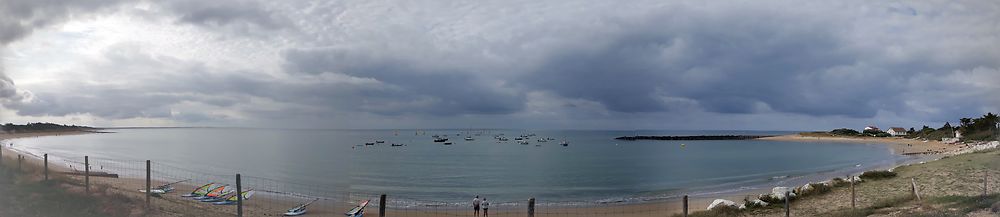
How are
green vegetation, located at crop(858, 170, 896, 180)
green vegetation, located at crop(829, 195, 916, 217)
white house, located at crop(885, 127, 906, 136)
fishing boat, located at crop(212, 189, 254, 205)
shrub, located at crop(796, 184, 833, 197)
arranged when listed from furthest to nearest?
white house, located at crop(885, 127, 906, 136), green vegetation, located at crop(858, 170, 896, 180), fishing boat, located at crop(212, 189, 254, 205), shrub, located at crop(796, 184, 833, 197), green vegetation, located at crop(829, 195, 916, 217)

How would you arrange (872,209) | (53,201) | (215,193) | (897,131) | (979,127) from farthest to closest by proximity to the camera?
(897,131) → (979,127) → (215,193) → (872,209) → (53,201)

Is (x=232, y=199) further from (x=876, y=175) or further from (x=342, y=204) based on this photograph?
(x=876, y=175)

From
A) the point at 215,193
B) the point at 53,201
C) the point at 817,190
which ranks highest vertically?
the point at 53,201

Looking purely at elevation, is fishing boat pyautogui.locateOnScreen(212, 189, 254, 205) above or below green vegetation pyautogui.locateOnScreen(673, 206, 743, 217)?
below

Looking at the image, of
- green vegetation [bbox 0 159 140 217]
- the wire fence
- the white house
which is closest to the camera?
green vegetation [bbox 0 159 140 217]

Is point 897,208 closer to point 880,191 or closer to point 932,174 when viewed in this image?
point 880,191

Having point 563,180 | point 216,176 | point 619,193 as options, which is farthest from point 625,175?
point 216,176

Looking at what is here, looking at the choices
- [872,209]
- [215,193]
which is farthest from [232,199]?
[872,209]

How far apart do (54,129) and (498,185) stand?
21453cm

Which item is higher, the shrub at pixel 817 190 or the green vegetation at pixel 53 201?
the green vegetation at pixel 53 201

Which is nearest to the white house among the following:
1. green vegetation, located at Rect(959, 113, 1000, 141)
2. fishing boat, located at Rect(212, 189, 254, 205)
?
green vegetation, located at Rect(959, 113, 1000, 141)

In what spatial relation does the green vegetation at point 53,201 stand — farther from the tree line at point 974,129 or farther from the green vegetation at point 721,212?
the tree line at point 974,129

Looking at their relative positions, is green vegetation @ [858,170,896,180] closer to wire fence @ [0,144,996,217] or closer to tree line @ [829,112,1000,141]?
wire fence @ [0,144,996,217]

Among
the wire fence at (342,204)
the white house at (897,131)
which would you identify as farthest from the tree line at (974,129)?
the wire fence at (342,204)
